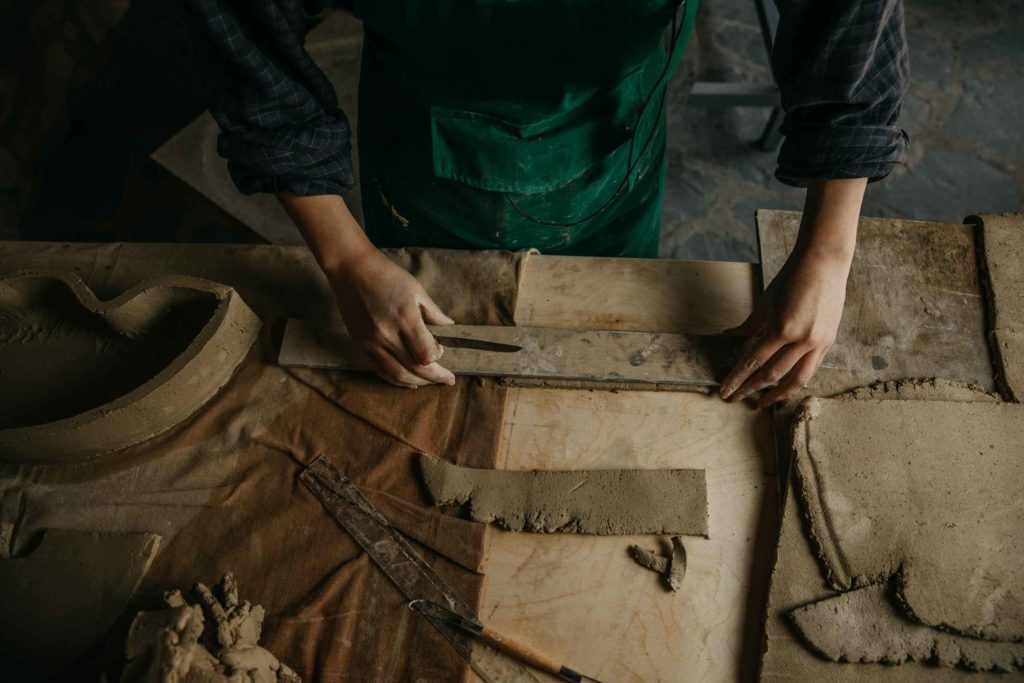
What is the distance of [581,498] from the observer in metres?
1.43

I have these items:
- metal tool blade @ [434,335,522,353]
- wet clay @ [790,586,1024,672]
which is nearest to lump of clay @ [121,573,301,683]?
metal tool blade @ [434,335,522,353]

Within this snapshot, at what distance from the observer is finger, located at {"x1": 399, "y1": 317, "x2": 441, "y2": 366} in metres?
1.49

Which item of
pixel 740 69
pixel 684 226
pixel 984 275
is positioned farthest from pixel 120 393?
pixel 740 69

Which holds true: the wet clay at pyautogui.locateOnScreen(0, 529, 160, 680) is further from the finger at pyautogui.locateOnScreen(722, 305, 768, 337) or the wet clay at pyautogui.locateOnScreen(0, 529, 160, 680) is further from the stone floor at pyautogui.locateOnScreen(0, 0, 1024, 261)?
the stone floor at pyautogui.locateOnScreen(0, 0, 1024, 261)

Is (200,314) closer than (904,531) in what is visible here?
No

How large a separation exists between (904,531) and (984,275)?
0.69 meters

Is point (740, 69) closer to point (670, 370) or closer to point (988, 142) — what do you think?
point (988, 142)

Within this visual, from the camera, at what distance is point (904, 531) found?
132cm

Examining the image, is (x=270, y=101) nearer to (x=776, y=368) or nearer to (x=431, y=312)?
(x=431, y=312)

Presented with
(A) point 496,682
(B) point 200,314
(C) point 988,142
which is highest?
(C) point 988,142

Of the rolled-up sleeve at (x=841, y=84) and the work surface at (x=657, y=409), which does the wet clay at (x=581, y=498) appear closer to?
the work surface at (x=657, y=409)

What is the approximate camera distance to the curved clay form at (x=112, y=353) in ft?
4.88

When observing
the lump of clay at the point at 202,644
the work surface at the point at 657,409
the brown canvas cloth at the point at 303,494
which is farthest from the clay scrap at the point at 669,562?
the lump of clay at the point at 202,644

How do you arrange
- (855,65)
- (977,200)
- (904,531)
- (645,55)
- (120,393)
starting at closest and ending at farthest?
1. (855,65)
2. (904,531)
3. (645,55)
4. (120,393)
5. (977,200)
